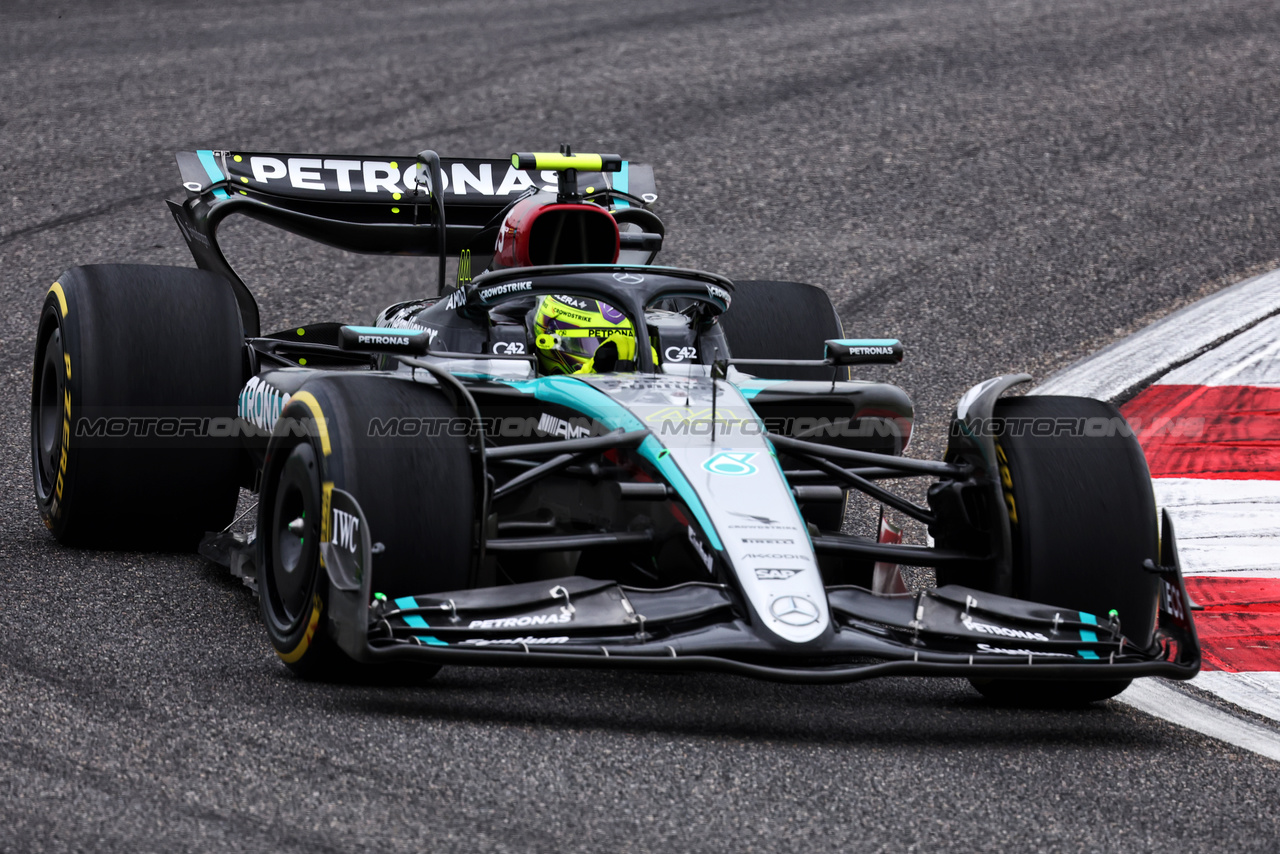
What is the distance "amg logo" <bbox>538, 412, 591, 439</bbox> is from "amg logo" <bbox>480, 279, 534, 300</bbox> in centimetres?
65

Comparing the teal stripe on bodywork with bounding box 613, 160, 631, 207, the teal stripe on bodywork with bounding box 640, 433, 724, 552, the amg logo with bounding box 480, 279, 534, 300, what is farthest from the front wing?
the teal stripe on bodywork with bounding box 613, 160, 631, 207

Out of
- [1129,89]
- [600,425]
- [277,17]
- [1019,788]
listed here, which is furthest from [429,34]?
[1019,788]

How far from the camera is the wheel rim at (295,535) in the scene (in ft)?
14.5

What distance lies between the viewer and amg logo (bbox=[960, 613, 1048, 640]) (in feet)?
14.3

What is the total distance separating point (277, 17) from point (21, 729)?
16.1m

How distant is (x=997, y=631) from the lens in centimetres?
436

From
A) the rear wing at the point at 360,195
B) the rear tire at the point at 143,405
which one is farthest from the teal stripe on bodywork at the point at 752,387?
the rear wing at the point at 360,195

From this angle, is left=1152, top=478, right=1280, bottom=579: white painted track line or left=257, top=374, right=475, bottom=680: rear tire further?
left=1152, top=478, right=1280, bottom=579: white painted track line

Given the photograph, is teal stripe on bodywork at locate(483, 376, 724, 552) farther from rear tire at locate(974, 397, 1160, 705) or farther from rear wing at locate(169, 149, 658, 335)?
rear wing at locate(169, 149, 658, 335)

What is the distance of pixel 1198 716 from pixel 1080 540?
724mm

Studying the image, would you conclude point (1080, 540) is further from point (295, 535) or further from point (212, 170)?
point (212, 170)

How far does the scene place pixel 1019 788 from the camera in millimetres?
3920

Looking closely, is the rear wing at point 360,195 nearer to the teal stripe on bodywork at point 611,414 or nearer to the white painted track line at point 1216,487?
the teal stripe on bodywork at point 611,414

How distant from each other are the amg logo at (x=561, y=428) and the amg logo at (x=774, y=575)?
2.94 ft
